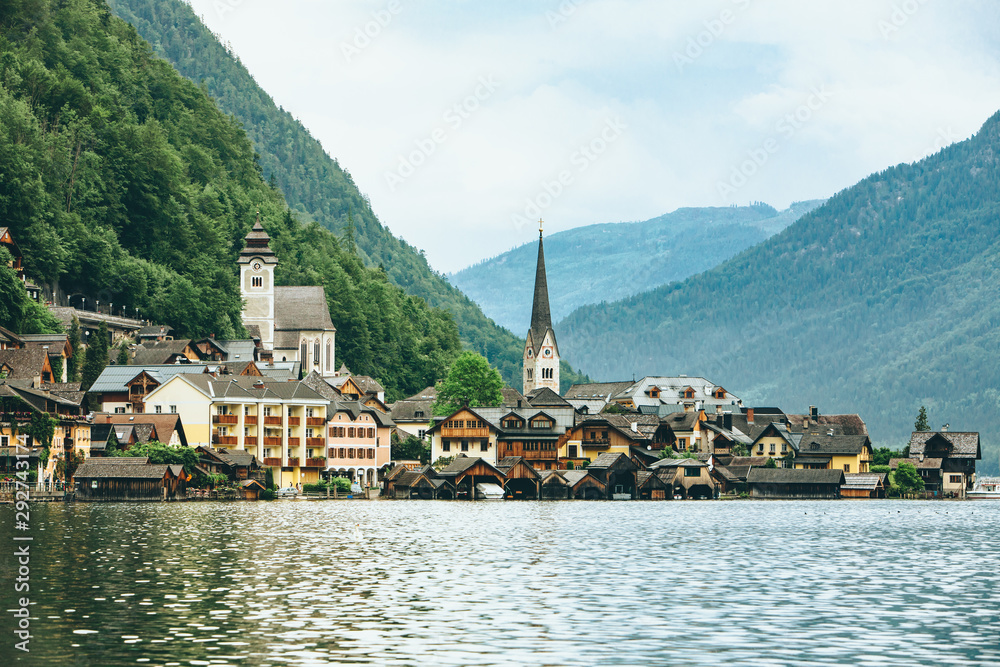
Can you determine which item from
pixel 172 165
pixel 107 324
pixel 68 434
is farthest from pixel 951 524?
pixel 172 165

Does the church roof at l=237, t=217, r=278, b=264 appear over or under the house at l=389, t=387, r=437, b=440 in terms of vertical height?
over

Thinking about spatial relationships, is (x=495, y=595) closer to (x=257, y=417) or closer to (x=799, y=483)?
(x=257, y=417)

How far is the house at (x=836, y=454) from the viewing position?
517 ft

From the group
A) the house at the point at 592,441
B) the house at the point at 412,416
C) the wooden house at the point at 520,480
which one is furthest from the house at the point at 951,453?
the house at the point at 412,416

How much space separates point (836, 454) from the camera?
520 ft

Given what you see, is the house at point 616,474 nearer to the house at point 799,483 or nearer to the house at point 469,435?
the house at point 469,435

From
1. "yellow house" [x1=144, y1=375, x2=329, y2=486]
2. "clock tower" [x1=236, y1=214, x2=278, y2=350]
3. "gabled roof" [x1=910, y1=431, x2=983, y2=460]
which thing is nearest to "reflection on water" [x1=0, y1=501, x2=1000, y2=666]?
"yellow house" [x1=144, y1=375, x2=329, y2=486]

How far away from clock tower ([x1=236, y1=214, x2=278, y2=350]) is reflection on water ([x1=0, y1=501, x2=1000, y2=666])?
10255 cm

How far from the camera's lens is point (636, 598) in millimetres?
40094

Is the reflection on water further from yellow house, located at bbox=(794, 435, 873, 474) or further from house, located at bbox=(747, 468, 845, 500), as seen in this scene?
yellow house, located at bbox=(794, 435, 873, 474)

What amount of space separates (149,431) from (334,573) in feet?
232

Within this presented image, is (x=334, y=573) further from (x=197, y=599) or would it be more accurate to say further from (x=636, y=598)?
(x=636, y=598)

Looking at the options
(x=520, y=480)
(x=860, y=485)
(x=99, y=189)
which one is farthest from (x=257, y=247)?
(x=860, y=485)

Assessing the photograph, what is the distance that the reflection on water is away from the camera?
1177 inches
